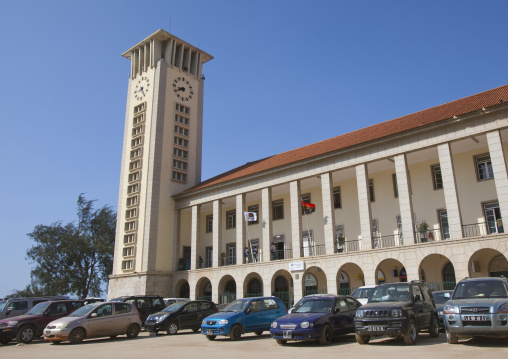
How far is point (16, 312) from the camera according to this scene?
775 inches

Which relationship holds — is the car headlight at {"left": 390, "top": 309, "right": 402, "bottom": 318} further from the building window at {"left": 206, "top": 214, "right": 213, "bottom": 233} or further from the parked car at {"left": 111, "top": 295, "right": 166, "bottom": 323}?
the building window at {"left": 206, "top": 214, "right": 213, "bottom": 233}

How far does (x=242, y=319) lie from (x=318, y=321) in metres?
3.58

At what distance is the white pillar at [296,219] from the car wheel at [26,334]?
15789 mm

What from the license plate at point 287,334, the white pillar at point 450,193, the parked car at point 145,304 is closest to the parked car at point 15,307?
the parked car at point 145,304

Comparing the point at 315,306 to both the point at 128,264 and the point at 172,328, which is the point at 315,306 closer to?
the point at 172,328

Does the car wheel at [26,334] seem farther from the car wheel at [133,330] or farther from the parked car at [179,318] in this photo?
the parked car at [179,318]

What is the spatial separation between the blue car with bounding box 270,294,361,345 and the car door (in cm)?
664

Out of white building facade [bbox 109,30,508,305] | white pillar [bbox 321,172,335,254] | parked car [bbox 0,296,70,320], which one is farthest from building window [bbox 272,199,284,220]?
parked car [bbox 0,296,70,320]

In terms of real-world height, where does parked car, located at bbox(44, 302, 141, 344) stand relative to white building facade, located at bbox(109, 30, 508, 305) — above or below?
below

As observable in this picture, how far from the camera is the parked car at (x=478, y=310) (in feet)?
32.7

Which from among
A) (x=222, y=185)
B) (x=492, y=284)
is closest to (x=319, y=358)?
(x=492, y=284)

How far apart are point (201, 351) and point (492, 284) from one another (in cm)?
766

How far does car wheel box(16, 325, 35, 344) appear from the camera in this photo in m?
16.2

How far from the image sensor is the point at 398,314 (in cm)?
1116
